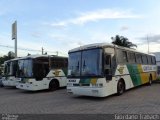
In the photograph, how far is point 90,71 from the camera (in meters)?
12.9

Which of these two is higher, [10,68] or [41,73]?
[10,68]

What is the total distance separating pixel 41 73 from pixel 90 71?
6.23m

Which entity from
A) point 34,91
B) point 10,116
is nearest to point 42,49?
point 34,91

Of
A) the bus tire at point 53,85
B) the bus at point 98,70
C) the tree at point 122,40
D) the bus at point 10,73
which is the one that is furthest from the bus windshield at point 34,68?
the tree at point 122,40

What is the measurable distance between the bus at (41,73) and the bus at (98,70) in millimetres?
4523

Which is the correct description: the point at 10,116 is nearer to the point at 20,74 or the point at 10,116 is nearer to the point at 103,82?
the point at 103,82

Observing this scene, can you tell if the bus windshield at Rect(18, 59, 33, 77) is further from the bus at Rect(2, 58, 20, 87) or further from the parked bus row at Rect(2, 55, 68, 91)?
the bus at Rect(2, 58, 20, 87)

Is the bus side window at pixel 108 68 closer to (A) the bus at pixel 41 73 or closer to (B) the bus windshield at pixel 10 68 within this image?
(A) the bus at pixel 41 73

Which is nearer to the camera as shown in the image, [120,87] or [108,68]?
[108,68]

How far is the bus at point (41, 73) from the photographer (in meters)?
17.8

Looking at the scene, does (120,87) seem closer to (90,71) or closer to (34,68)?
(90,71)

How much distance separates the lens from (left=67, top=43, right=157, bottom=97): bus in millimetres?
12633

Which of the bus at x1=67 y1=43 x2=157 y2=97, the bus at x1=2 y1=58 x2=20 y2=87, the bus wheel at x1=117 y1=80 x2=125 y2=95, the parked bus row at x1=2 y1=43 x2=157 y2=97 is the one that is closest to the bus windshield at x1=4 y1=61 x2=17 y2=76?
the bus at x1=2 y1=58 x2=20 y2=87

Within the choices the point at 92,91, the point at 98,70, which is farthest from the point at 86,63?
the point at 92,91
